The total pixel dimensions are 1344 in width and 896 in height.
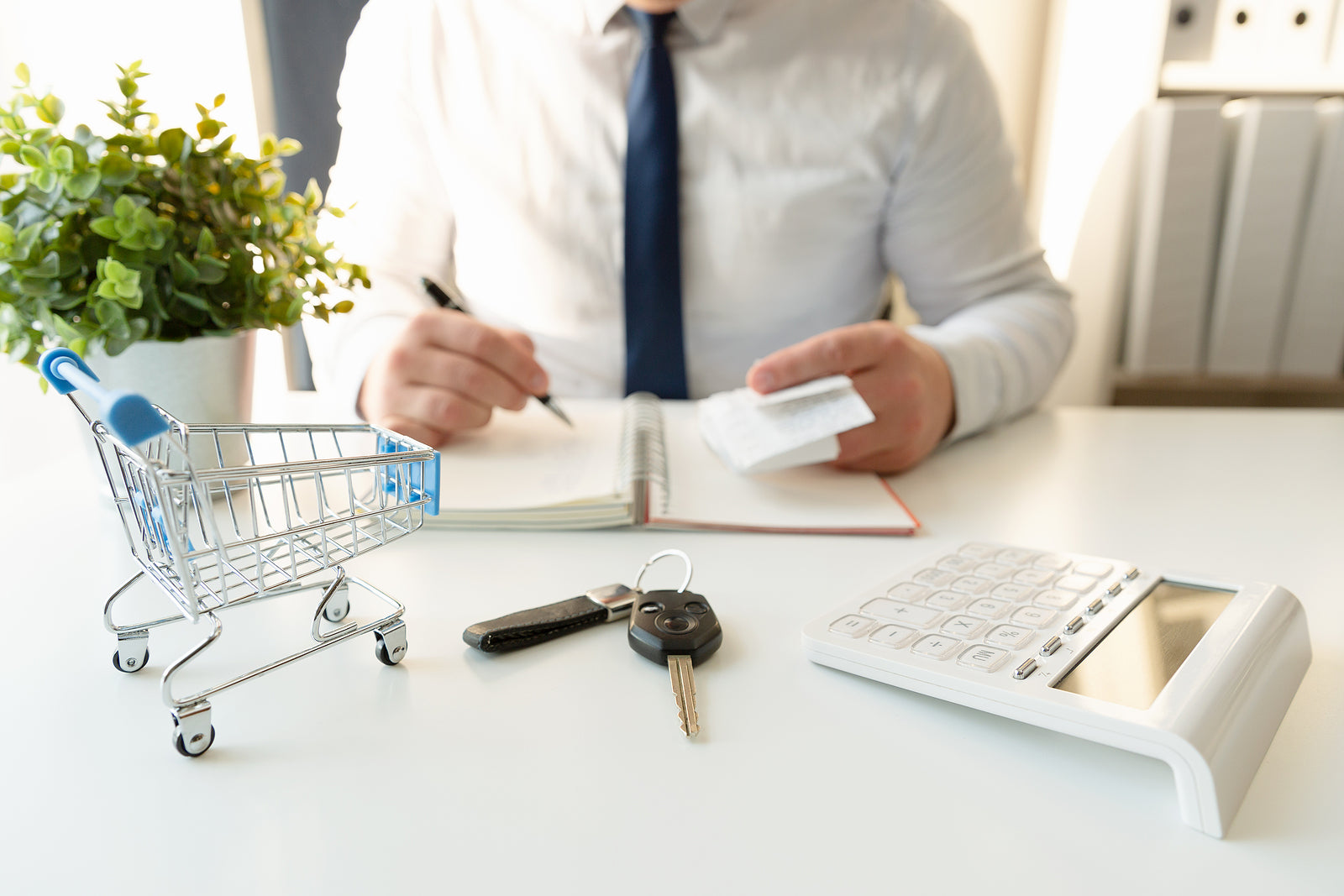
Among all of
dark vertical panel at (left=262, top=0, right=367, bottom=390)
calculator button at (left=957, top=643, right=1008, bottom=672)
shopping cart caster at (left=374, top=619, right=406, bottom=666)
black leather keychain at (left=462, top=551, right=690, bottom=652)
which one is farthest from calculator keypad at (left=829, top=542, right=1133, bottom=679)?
dark vertical panel at (left=262, top=0, right=367, bottom=390)

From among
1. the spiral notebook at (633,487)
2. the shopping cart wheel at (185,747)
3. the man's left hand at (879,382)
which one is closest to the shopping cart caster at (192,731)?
the shopping cart wheel at (185,747)

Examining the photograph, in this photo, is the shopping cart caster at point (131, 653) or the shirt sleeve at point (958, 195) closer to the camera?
the shopping cart caster at point (131, 653)

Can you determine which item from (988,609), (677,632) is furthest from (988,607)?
(677,632)

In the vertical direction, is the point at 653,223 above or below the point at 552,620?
above

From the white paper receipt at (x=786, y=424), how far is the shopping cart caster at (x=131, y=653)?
1.38 ft

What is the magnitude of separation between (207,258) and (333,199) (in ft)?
1.46

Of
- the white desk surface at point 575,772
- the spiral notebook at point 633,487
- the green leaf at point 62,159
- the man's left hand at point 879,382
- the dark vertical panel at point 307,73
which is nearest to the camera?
the white desk surface at point 575,772

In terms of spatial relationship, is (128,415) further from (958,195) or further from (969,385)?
(958,195)

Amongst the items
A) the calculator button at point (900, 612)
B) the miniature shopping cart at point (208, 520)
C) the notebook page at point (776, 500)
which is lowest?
the notebook page at point (776, 500)

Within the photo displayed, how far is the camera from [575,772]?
1.10ft

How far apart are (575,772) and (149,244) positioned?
1.38 feet

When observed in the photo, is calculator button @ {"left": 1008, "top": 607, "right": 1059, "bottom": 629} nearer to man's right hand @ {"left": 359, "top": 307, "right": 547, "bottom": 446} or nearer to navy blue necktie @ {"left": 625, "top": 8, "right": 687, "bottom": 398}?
man's right hand @ {"left": 359, "top": 307, "right": 547, "bottom": 446}

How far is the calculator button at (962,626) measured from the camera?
40 cm

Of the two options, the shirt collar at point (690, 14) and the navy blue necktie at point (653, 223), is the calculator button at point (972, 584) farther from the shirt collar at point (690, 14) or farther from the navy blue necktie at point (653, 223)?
the shirt collar at point (690, 14)
